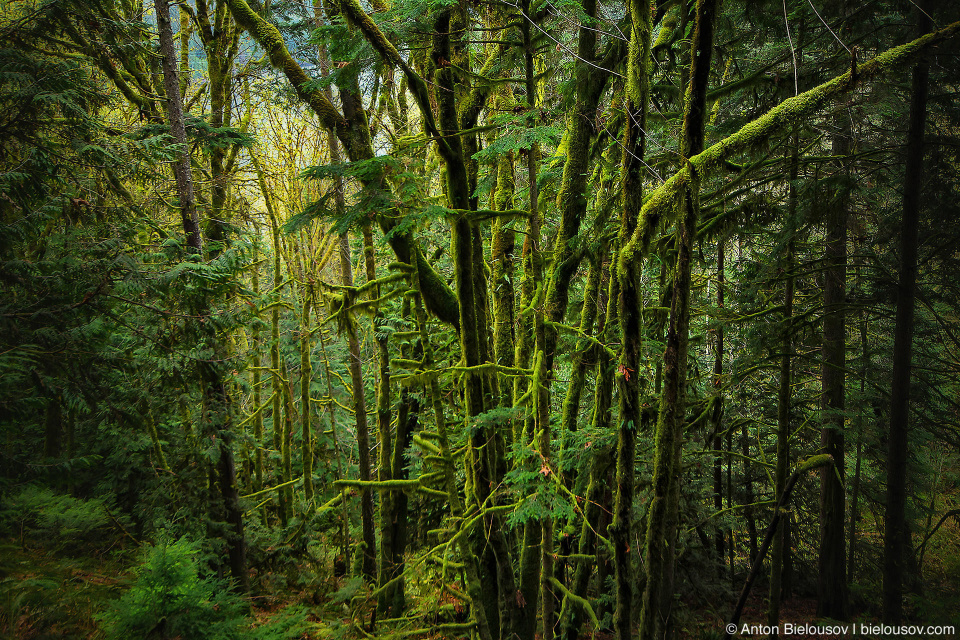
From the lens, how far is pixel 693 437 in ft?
28.6

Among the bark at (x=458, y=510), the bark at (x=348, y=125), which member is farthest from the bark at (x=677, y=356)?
the bark at (x=348, y=125)

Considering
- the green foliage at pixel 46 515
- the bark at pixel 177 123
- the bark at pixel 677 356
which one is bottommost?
the green foliage at pixel 46 515

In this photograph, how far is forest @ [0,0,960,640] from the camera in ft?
11.0

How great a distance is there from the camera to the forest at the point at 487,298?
3.34m

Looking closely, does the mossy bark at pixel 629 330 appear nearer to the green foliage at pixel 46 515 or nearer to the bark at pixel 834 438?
the bark at pixel 834 438

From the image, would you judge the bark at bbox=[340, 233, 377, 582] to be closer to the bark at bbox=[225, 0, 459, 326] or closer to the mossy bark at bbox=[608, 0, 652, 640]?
the bark at bbox=[225, 0, 459, 326]

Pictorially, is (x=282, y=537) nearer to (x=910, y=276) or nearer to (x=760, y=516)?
(x=760, y=516)

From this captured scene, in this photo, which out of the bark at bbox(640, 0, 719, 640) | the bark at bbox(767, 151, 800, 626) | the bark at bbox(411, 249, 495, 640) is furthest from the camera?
the bark at bbox(767, 151, 800, 626)

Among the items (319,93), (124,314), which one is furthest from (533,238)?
(124,314)

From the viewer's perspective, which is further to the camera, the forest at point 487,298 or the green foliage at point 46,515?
the green foliage at point 46,515

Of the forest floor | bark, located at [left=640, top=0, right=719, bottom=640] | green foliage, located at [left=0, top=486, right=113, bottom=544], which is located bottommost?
the forest floor

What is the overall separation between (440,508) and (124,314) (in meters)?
5.35

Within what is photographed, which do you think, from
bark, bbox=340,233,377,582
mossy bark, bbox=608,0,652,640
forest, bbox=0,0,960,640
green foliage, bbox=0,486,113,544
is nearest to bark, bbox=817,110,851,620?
forest, bbox=0,0,960,640

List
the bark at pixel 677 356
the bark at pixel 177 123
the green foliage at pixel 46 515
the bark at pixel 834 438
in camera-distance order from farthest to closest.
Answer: the bark at pixel 834 438, the bark at pixel 177 123, the green foliage at pixel 46 515, the bark at pixel 677 356
